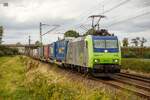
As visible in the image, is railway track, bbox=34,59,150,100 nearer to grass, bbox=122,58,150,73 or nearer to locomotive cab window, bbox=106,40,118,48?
locomotive cab window, bbox=106,40,118,48

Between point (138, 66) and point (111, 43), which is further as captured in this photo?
point (138, 66)

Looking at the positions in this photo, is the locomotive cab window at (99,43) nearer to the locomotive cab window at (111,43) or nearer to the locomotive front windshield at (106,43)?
the locomotive front windshield at (106,43)

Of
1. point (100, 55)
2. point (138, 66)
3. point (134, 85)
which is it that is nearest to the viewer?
point (134, 85)

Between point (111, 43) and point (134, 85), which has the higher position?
point (111, 43)

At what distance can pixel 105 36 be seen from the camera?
27047 millimetres

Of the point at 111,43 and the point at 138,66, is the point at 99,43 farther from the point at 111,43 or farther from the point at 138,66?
the point at 138,66

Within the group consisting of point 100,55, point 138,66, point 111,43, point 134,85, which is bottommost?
point 134,85

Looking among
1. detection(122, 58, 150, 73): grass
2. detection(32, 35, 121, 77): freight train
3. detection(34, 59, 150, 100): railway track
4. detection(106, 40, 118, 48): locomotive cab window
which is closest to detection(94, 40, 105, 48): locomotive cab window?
detection(32, 35, 121, 77): freight train

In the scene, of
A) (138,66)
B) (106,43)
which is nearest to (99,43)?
(106,43)

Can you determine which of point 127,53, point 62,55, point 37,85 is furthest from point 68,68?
point 127,53

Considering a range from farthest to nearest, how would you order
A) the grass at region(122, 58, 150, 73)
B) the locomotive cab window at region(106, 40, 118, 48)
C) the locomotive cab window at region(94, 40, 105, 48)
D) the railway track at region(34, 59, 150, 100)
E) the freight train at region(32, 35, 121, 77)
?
the grass at region(122, 58, 150, 73), the locomotive cab window at region(106, 40, 118, 48), the locomotive cab window at region(94, 40, 105, 48), the freight train at region(32, 35, 121, 77), the railway track at region(34, 59, 150, 100)

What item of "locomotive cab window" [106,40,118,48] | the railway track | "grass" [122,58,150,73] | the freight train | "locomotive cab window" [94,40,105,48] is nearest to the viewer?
the railway track

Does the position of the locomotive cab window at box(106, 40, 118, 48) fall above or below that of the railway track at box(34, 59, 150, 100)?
above

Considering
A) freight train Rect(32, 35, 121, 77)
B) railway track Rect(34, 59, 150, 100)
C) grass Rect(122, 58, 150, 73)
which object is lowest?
railway track Rect(34, 59, 150, 100)
